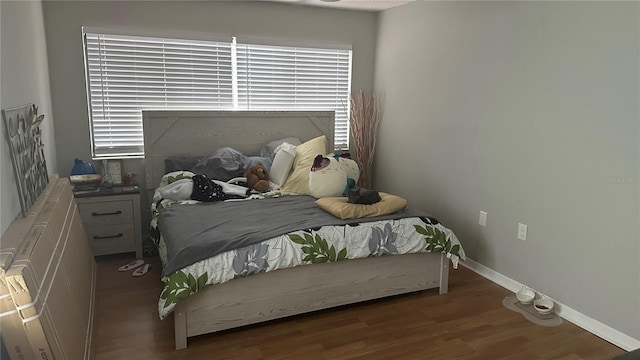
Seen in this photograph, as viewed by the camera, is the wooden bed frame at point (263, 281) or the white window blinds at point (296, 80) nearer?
the wooden bed frame at point (263, 281)

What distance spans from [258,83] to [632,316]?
3.53m

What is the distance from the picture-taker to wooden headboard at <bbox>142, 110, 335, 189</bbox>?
12.9 feet

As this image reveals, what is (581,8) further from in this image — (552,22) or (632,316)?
(632,316)

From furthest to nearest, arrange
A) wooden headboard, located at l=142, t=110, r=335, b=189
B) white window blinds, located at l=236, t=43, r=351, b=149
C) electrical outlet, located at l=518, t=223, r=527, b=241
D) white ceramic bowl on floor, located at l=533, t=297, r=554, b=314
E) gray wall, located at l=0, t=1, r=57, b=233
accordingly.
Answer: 1. white window blinds, located at l=236, t=43, r=351, b=149
2. wooden headboard, located at l=142, t=110, r=335, b=189
3. electrical outlet, located at l=518, t=223, r=527, b=241
4. white ceramic bowl on floor, located at l=533, t=297, r=554, b=314
5. gray wall, located at l=0, t=1, r=57, b=233

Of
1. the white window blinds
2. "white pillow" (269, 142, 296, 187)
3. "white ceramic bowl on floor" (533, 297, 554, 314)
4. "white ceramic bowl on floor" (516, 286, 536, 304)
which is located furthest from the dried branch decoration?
"white ceramic bowl on floor" (533, 297, 554, 314)

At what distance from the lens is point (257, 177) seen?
12.2 feet

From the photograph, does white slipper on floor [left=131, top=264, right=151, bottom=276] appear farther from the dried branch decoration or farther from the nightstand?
the dried branch decoration

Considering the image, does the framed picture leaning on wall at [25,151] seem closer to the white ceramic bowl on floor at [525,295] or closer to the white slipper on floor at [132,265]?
the white slipper on floor at [132,265]

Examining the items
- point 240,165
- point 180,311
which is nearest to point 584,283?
point 180,311

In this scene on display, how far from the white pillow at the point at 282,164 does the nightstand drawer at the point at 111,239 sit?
1.25 metres

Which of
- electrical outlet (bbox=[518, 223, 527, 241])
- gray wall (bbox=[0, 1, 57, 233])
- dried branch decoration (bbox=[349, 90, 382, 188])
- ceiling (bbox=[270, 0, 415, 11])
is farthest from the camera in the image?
dried branch decoration (bbox=[349, 90, 382, 188])

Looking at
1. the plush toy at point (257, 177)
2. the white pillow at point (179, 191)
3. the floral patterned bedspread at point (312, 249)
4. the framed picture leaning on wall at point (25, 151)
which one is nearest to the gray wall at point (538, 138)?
the floral patterned bedspread at point (312, 249)

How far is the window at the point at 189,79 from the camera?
12.6 feet

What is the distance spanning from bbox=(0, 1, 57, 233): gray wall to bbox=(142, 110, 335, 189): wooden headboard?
2.56 ft
